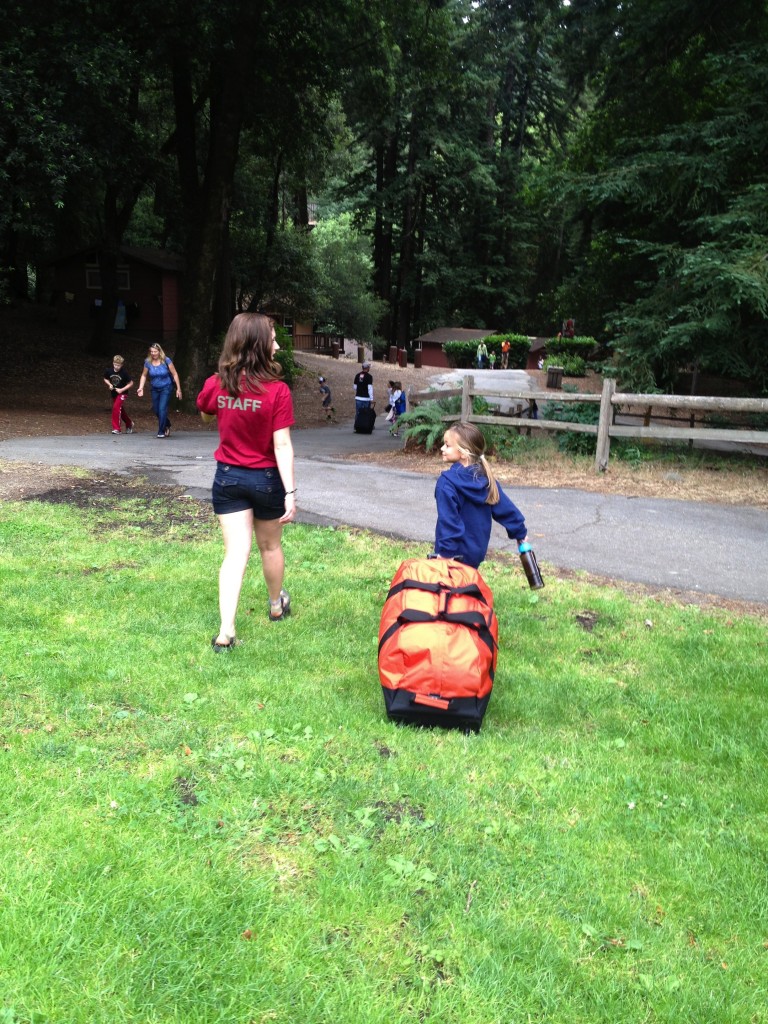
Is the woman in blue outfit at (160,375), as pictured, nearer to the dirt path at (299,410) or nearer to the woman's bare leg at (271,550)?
the dirt path at (299,410)

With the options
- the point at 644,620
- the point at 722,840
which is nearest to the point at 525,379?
the point at 644,620

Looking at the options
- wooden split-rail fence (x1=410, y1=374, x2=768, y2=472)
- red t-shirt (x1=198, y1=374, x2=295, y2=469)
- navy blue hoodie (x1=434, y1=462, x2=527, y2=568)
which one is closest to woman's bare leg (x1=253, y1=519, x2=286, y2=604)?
red t-shirt (x1=198, y1=374, x2=295, y2=469)

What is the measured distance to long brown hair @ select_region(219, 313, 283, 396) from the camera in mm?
4629

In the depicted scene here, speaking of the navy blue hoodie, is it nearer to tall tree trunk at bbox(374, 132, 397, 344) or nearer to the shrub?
the shrub

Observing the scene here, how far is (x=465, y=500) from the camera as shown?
494cm

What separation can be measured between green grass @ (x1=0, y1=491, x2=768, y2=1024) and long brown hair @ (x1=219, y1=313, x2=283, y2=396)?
5.20 feet

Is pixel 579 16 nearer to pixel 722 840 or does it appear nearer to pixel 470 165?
pixel 722 840

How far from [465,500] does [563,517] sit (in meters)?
4.45

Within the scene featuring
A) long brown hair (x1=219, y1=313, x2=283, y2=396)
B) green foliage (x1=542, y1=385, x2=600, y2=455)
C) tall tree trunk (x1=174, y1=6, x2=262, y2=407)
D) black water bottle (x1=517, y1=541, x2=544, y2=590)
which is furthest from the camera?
tall tree trunk (x1=174, y1=6, x2=262, y2=407)

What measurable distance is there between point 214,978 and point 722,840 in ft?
6.62

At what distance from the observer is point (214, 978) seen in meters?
2.38

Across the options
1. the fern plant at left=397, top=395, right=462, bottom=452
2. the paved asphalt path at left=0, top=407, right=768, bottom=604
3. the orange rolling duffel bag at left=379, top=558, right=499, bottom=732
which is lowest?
the paved asphalt path at left=0, top=407, right=768, bottom=604

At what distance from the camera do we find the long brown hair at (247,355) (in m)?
4.63

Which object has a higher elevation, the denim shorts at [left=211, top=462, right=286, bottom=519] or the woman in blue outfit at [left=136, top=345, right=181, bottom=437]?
the woman in blue outfit at [left=136, top=345, right=181, bottom=437]
